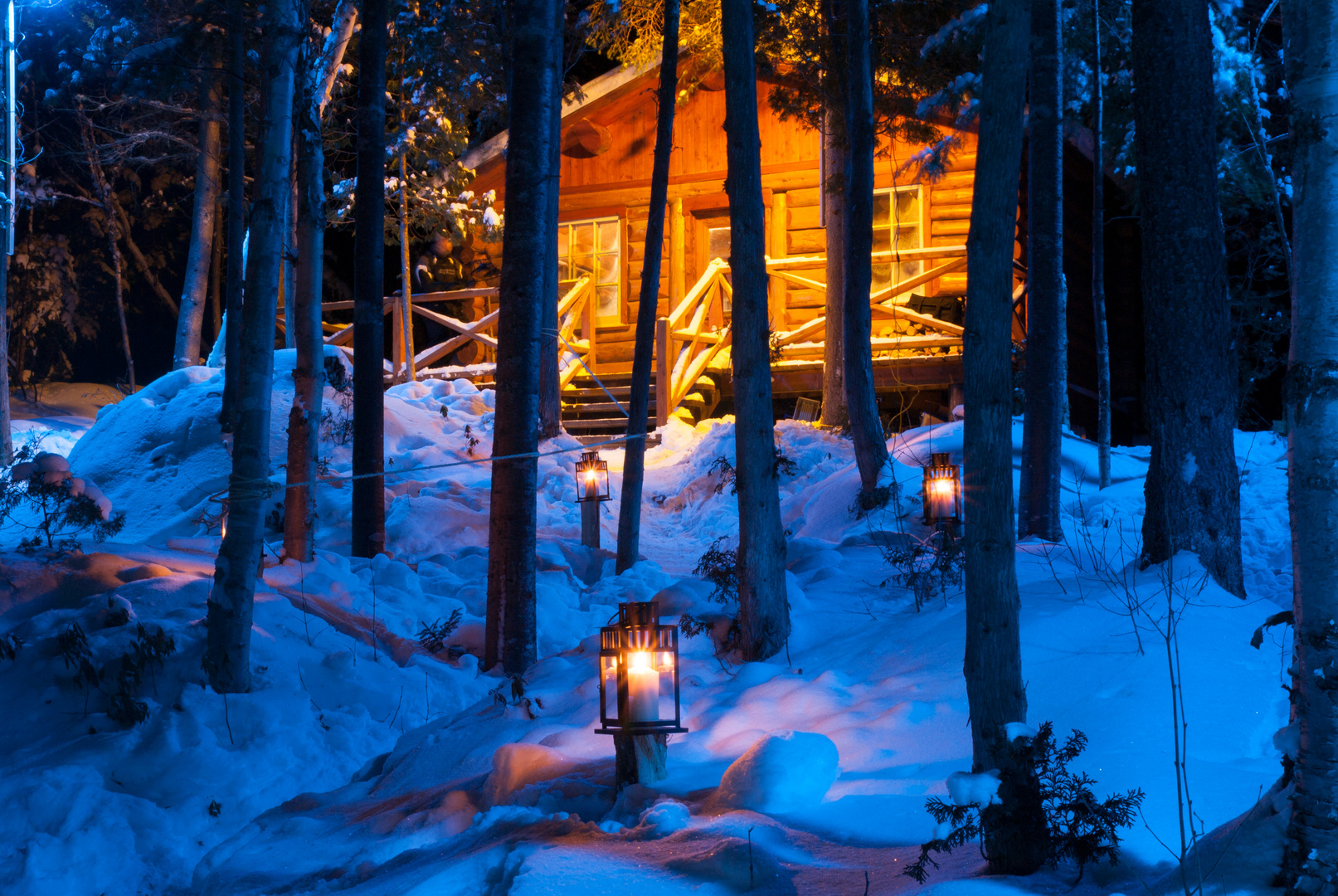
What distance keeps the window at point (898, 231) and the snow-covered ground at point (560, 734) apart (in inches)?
347

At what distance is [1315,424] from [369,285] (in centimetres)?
794

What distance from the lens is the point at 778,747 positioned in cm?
364

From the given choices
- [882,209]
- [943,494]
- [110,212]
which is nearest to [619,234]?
[882,209]

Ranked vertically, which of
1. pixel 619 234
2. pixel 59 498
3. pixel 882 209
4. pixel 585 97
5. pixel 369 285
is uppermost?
pixel 585 97

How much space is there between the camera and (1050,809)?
9.22 feet

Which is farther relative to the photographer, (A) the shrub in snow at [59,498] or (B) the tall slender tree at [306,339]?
(B) the tall slender tree at [306,339]

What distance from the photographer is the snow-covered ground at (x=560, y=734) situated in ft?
10.3

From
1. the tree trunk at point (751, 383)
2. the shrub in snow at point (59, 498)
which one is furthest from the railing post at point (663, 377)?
the shrub in snow at point (59, 498)

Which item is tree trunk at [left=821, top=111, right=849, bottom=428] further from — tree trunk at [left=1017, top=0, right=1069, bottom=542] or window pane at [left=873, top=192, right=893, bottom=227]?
tree trunk at [left=1017, top=0, right=1069, bottom=542]

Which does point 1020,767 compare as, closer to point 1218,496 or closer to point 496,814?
point 496,814

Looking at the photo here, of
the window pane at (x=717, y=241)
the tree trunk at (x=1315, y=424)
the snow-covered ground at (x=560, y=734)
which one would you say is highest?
the window pane at (x=717, y=241)

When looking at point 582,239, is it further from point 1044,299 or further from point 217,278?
point 1044,299

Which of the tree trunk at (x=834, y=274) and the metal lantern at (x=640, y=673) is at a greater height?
the tree trunk at (x=834, y=274)

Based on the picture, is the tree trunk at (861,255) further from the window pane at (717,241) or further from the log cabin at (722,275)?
the window pane at (717,241)
